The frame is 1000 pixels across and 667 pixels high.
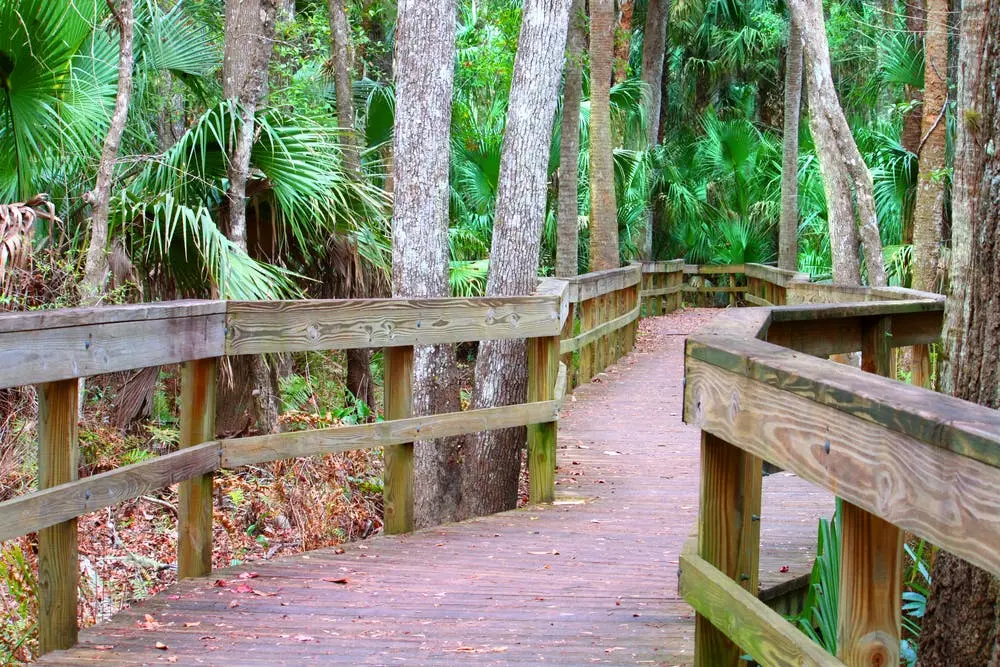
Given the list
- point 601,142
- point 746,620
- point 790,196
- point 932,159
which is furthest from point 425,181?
point 790,196

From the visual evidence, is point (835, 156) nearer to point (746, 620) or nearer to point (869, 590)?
point (746, 620)

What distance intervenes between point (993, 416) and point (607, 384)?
407 inches

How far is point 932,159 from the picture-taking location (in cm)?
1140

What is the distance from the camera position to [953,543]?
1.73 metres

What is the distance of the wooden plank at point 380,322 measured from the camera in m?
4.60

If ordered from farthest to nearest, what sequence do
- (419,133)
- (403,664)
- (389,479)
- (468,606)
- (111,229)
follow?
(111,229)
(419,133)
(389,479)
(468,606)
(403,664)

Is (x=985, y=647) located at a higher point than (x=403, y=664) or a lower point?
higher

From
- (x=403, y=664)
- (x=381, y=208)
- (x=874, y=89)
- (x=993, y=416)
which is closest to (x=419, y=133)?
(x=381, y=208)

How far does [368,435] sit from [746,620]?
9.22ft

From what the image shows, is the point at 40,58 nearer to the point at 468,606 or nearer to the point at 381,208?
the point at 381,208

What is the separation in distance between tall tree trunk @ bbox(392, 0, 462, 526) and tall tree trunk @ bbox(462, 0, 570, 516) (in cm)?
30

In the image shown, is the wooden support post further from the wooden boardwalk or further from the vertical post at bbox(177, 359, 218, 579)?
the vertical post at bbox(177, 359, 218, 579)

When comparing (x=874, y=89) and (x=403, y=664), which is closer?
(x=403, y=664)

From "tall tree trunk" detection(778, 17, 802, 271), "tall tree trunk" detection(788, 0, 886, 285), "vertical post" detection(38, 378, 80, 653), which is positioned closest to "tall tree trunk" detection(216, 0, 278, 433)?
"vertical post" detection(38, 378, 80, 653)
